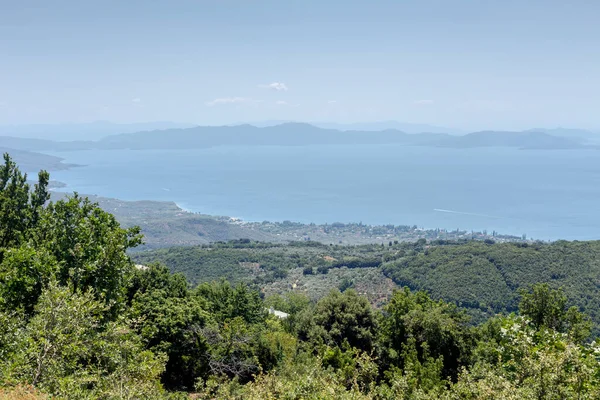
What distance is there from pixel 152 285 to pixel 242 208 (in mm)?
167333

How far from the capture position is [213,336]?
18953mm

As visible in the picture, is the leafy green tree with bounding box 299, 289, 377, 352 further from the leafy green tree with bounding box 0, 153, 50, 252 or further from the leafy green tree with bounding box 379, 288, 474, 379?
the leafy green tree with bounding box 0, 153, 50, 252

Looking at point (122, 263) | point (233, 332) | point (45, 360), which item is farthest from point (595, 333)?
point (45, 360)

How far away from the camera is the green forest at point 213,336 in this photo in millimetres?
8891

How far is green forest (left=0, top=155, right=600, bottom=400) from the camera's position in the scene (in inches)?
350

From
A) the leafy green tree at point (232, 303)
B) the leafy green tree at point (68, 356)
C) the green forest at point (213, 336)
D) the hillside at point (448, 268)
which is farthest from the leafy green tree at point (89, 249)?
the hillside at point (448, 268)

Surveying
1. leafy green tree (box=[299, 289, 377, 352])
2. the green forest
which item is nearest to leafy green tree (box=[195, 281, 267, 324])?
the green forest

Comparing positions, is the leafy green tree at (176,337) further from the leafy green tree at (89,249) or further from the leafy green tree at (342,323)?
the leafy green tree at (342,323)

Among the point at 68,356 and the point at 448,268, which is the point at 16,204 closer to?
the point at 68,356

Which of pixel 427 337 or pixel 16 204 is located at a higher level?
pixel 16 204

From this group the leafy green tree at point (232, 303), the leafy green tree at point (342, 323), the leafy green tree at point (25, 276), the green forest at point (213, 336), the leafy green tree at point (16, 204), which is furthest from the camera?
the leafy green tree at point (232, 303)

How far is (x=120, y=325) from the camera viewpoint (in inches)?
468

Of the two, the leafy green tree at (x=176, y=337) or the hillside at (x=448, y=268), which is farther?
the hillside at (x=448, y=268)

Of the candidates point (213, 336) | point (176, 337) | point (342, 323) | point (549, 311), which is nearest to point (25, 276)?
point (176, 337)
